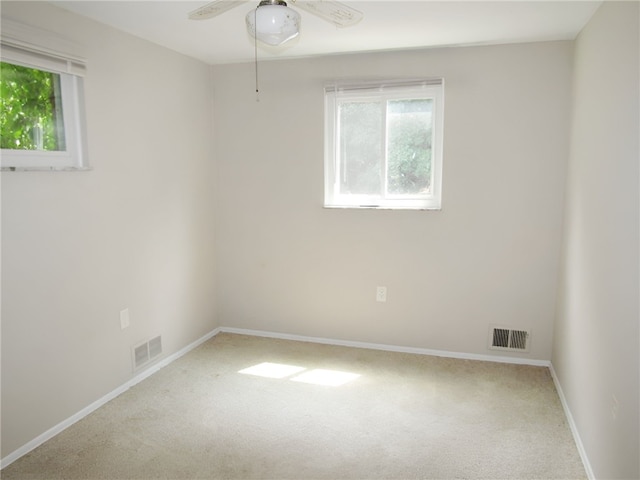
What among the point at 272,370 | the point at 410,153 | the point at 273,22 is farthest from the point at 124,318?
the point at 410,153

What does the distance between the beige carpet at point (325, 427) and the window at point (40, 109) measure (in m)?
1.46

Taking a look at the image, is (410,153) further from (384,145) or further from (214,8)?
(214,8)

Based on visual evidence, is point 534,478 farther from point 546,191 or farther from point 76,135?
point 76,135

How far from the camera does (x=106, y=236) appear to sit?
2717mm

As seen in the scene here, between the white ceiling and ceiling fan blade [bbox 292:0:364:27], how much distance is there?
0.23m

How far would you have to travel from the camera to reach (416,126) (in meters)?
3.33

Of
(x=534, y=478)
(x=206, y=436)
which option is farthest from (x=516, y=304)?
(x=206, y=436)

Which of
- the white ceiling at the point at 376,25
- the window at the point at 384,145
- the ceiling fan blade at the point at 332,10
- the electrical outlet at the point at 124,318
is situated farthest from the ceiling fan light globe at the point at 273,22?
the electrical outlet at the point at 124,318

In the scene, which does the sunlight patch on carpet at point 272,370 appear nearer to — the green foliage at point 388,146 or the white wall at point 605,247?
the green foliage at point 388,146

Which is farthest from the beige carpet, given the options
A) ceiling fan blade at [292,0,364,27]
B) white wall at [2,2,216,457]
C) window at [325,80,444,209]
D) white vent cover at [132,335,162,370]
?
ceiling fan blade at [292,0,364,27]

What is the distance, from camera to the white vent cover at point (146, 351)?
303 cm

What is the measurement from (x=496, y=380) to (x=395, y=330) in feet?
2.67

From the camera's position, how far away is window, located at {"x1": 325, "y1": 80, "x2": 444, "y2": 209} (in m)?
3.29

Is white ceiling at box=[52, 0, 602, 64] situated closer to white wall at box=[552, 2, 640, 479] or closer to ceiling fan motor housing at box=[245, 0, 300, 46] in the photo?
white wall at box=[552, 2, 640, 479]
